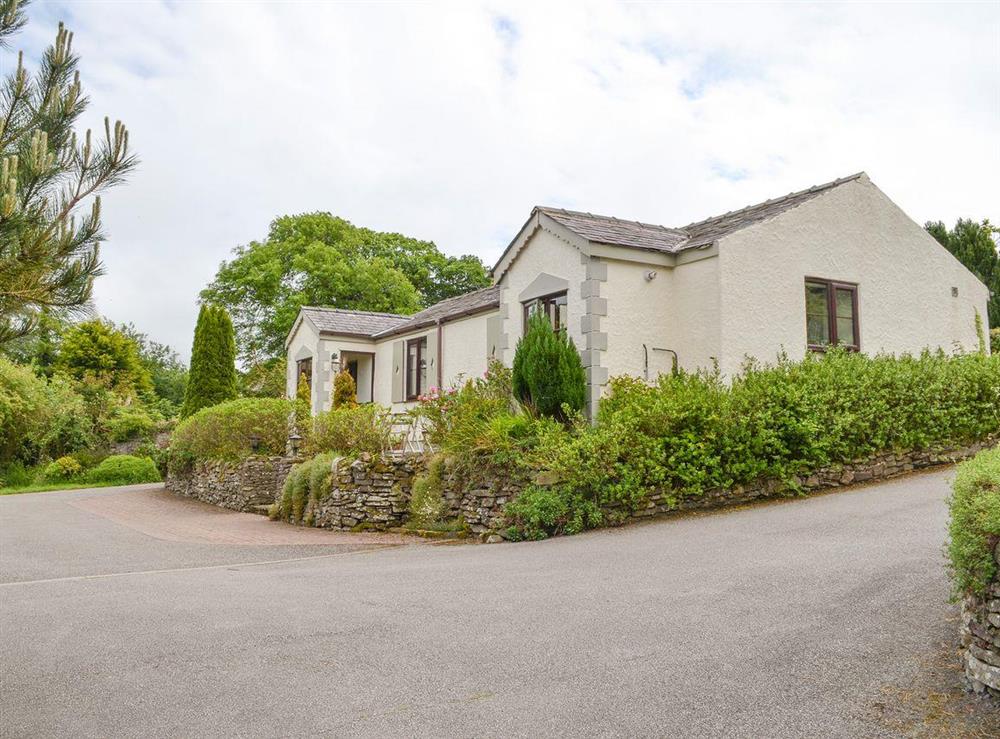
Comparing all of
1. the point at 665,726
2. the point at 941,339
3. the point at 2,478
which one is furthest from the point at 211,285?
the point at 665,726

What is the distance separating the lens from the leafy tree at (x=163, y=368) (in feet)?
154

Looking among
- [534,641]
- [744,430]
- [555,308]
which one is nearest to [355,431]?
[555,308]

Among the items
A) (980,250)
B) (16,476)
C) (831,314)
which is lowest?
(16,476)

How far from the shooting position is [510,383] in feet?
49.5

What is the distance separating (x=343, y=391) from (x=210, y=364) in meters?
7.03

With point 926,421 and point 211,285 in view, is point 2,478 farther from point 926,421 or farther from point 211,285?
point 926,421

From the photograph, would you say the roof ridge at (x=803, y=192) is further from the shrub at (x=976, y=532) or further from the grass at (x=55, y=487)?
the grass at (x=55, y=487)

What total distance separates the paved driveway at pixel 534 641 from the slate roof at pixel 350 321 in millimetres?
15072

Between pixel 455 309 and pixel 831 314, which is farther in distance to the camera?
pixel 455 309

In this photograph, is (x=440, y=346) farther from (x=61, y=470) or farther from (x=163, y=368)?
(x=163, y=368)

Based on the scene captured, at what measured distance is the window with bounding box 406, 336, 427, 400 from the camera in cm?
2300

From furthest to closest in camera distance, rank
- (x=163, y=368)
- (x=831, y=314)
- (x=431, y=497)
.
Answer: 1. (x=163, y=368)
2. (x=831, y=314)
3. (x=431, y=497)

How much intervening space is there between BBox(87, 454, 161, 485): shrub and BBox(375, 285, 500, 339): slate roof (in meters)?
11.0

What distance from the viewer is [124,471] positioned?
29078mm
